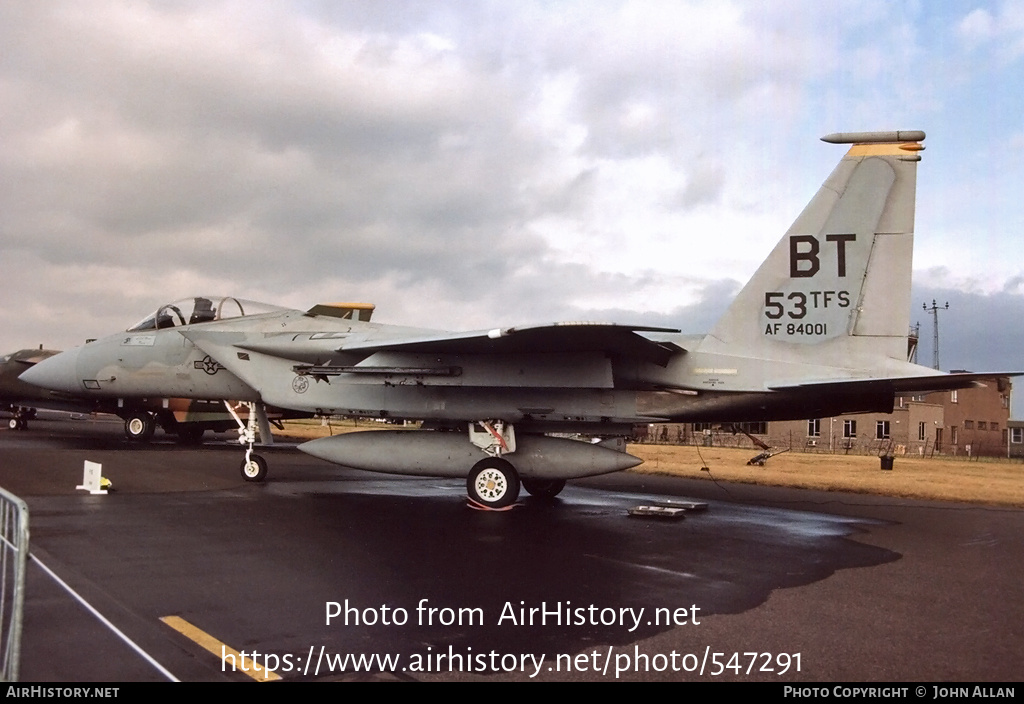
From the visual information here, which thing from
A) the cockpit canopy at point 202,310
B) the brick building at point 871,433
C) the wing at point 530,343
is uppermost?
the cockpit canopy at point 202,310

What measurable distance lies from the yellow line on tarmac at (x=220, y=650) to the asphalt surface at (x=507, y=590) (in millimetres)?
27

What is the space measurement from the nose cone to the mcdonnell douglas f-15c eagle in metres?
5.11

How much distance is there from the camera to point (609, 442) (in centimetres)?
1175

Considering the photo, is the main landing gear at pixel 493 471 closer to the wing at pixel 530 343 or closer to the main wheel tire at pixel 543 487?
the wing at pixel 530 343

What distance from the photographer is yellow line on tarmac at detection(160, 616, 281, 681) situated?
3592 millimetres

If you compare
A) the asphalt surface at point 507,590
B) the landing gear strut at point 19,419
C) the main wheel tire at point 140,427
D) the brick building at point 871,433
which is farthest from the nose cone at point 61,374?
the brick building at point 871,433

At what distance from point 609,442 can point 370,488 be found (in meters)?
4.13

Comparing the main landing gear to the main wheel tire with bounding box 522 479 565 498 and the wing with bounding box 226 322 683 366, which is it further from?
the main wheel tire with bounding box 522 479 565 498

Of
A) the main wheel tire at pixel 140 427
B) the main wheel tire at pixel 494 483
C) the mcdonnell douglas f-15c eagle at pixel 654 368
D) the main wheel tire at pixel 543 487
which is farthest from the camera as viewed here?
the main wheel tire at pixel 140 427

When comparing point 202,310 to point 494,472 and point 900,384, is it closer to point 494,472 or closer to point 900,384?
point 494,472

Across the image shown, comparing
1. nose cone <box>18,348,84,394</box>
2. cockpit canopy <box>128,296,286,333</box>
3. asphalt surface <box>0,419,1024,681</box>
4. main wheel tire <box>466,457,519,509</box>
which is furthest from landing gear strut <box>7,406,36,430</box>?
main wheel tire <box>466,457,519,509</box>

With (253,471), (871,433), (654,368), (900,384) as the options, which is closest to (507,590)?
(654,368)

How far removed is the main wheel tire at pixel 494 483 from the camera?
9836 mm

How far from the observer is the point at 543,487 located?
11.6m
